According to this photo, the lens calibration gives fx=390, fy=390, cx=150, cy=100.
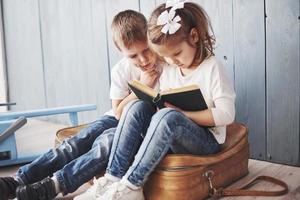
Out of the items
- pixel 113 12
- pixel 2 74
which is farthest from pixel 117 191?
pixel 2 74

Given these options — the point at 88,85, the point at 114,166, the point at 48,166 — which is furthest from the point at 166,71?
the point at 88,85

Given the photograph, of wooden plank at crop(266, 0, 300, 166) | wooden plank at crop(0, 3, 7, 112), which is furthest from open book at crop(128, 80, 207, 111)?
wooden plank at crop(0, 3, 7, 112)

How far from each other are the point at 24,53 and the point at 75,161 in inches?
70.4

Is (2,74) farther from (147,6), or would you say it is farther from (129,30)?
(129,30)

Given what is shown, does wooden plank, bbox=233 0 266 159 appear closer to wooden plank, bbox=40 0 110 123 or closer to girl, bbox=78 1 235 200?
girl, bbox=78 1 235 200

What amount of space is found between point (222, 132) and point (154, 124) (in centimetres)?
24

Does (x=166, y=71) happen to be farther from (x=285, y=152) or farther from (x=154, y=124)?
(x=285, y=152)

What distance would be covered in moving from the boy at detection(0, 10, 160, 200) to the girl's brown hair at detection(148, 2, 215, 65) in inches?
4.4

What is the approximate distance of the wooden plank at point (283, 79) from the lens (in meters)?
1.30

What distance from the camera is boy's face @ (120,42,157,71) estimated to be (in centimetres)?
124

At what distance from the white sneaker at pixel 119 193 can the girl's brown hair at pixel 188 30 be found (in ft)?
1.35

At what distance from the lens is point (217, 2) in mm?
1492

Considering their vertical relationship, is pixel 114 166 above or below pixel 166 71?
below

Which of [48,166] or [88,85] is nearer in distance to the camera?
[48,166]
